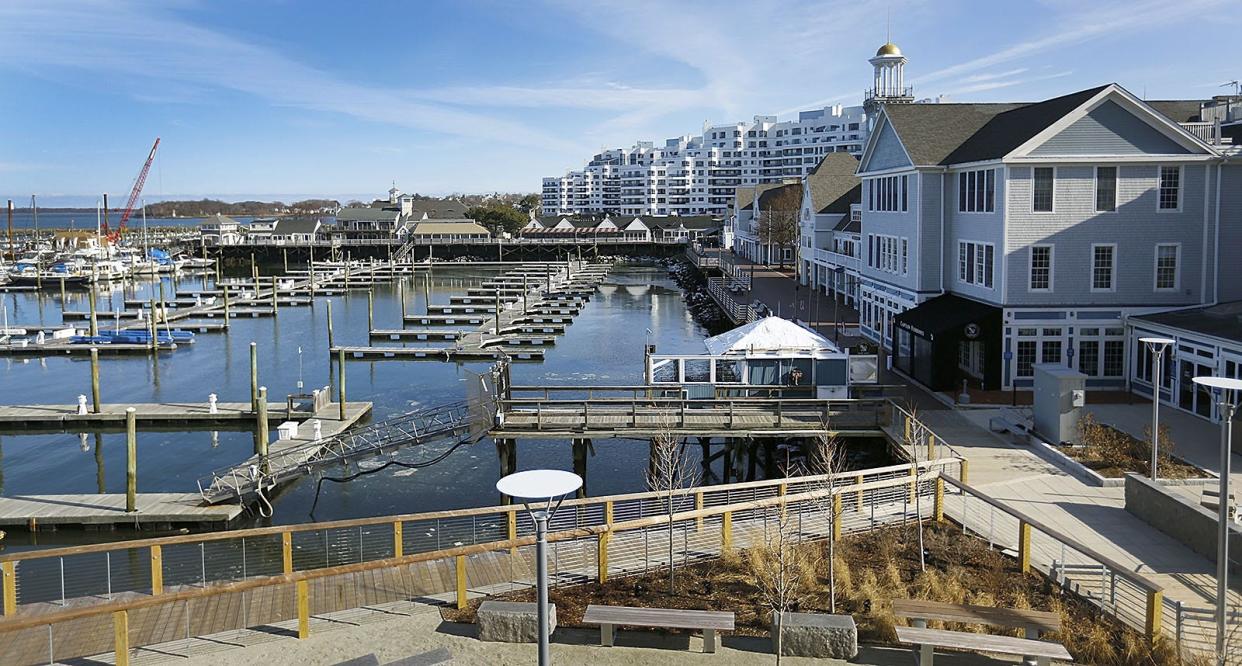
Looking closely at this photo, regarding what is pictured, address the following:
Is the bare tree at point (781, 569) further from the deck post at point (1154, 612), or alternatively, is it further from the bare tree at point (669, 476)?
the deck post at point (1154, 612)

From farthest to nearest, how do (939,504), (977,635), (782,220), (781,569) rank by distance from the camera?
(782,220)
(939,504)
(781,569)
(977,635)

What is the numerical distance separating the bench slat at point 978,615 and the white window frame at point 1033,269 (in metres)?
18.9

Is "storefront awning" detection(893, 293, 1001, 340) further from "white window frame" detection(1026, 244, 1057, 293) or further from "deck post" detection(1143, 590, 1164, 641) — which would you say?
"deck post" detection(1143, 590, 1164, 641)

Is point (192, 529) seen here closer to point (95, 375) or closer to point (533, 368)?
point (95, 375)

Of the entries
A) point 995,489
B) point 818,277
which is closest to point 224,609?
point 995,489

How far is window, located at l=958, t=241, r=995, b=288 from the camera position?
30688mm

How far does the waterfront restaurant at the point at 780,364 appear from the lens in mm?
27641

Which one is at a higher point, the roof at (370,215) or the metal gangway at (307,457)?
the roof at (370,215)

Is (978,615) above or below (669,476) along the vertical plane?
below

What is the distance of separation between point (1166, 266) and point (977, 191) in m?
5.89

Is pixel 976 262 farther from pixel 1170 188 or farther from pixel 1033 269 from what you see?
pixel 1170 188

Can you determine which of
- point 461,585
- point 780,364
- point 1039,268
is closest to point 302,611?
point 461,585

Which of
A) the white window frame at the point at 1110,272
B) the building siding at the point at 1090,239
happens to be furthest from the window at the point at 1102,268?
the building siding at the point at 1090,239

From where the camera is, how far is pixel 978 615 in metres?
12.3
